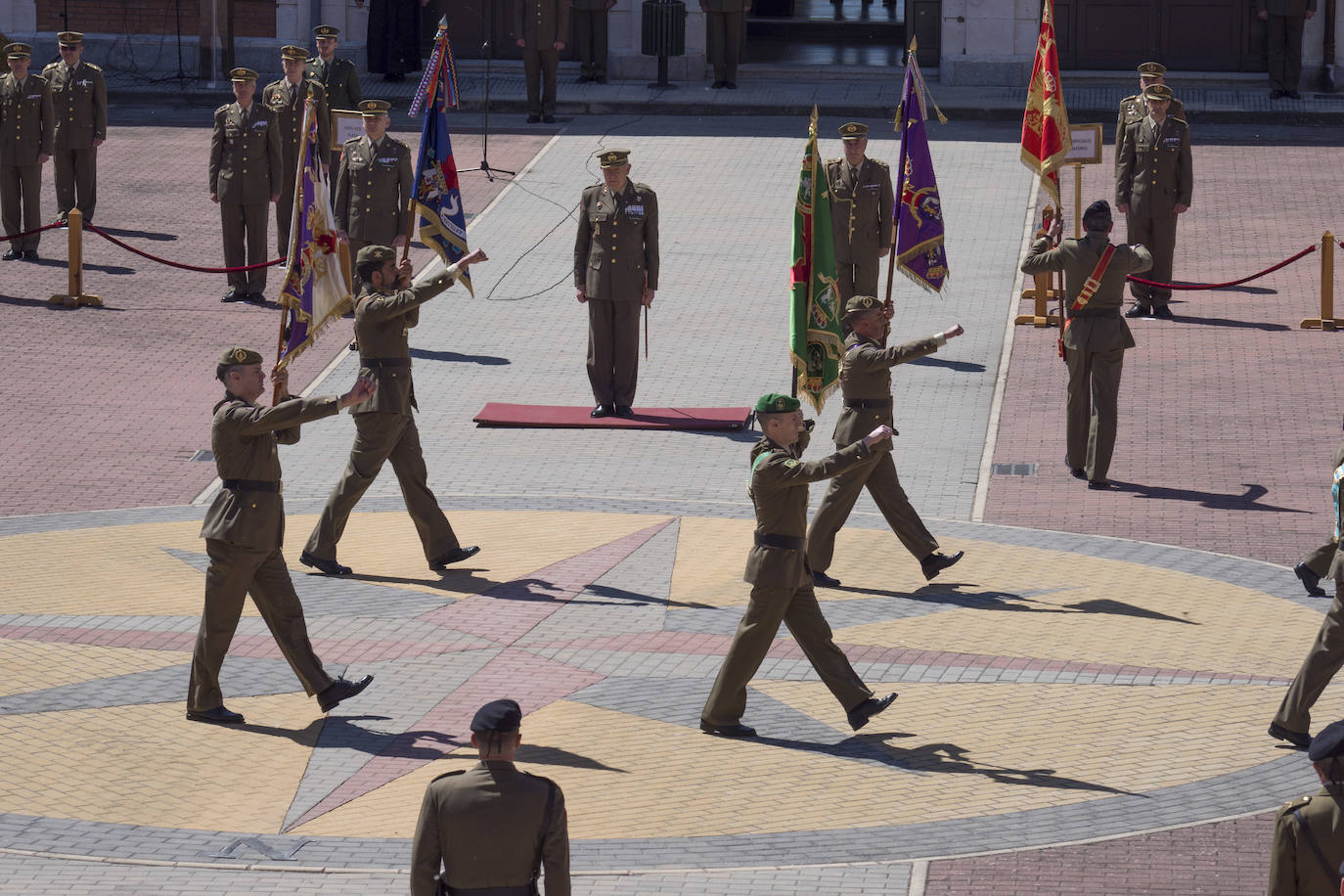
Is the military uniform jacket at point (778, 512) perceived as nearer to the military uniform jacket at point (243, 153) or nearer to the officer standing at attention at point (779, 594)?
the officer standing at attention at point (779, 594)

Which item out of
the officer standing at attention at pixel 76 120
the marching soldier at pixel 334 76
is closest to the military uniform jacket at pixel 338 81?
the marching soldier at pixel 334 76

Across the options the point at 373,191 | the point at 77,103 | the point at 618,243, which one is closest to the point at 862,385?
the point at 618,243

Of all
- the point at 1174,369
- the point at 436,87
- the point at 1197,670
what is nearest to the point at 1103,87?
the point at 1174,369

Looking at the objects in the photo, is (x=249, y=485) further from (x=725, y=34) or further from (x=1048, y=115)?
(x=725, y=34)

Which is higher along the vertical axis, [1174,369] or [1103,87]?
[1103,87]

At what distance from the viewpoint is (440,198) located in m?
18.6

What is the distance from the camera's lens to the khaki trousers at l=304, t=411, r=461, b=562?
43.3ft

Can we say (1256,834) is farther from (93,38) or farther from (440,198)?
(93,38)

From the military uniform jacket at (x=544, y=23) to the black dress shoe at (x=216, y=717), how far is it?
17.9 meters

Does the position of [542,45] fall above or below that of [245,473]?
above

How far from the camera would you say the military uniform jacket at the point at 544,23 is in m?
27.4

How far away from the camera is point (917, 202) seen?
16.7 metres

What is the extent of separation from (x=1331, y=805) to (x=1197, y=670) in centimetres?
445

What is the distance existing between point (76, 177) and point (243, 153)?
10.3 ft
